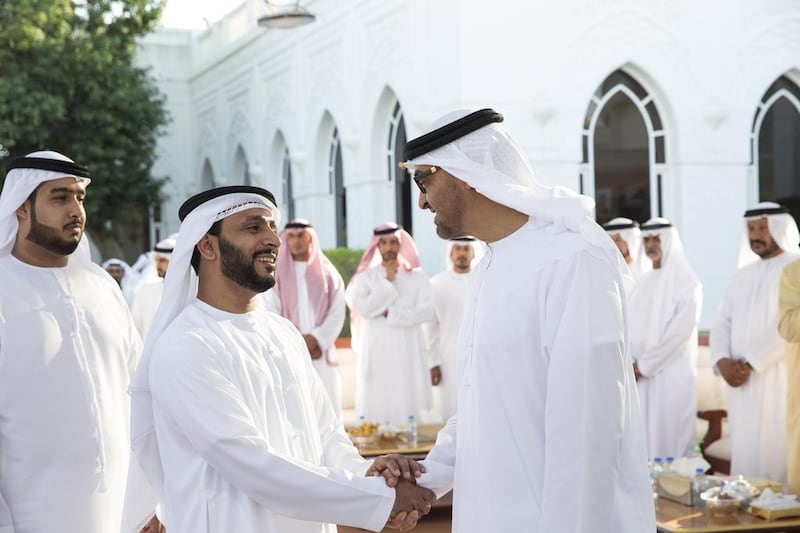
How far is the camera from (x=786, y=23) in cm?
1281

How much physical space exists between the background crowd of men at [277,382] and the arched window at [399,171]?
1002cm

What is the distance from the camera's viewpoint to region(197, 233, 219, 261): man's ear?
2.88 metres

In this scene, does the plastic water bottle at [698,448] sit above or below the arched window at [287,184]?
below

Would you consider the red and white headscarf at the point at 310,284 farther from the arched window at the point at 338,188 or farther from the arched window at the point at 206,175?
the arched window at the point at 206,175

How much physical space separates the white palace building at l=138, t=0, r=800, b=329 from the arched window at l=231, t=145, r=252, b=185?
4989 millimetres

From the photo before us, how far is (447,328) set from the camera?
865 cm

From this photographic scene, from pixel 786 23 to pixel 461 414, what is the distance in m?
11.5

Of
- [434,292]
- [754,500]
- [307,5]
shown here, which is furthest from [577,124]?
[754,500]

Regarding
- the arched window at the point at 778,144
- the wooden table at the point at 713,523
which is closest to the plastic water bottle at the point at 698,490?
the wooden table at the point at 713,523

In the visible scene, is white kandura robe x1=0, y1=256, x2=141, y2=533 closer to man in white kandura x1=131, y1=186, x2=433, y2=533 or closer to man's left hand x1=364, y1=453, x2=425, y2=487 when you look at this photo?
man in white kandura x1=131, y1=186, x2=433, y2=533

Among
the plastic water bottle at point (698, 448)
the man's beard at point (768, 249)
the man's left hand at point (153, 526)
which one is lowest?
the plastic water bottle at point (698, 448)

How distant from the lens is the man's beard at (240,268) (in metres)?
2.83

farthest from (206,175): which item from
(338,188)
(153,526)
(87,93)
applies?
(153,526)

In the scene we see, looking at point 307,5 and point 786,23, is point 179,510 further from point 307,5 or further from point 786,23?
point 307,5
